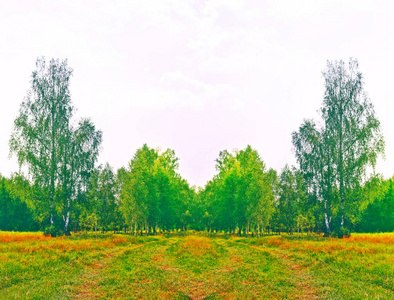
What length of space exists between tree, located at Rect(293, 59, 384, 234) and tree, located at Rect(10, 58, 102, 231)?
33734 mm

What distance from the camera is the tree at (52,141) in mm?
33344

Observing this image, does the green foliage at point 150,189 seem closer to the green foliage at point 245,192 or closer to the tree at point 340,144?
the green foliage at point 245,192

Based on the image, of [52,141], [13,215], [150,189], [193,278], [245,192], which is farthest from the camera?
[13,215]

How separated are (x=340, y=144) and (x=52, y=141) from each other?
122ft

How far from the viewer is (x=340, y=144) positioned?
36.2m

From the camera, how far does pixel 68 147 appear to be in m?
37.5

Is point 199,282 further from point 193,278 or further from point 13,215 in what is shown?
point 13,215

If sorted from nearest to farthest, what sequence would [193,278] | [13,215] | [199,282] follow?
[199,282] < [193,278] < [13,215]

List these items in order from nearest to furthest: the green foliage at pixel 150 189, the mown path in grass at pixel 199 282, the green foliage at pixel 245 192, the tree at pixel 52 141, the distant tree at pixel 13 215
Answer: the mown path in grass at pixel 199 282
the tree at pixel 52 141
the green foliage at pixel 245 192
the green foliage at pixel 150 189
the distant tree at pixel 13 215

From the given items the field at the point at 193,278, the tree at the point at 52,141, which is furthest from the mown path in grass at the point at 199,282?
the tree at the point at 52,141

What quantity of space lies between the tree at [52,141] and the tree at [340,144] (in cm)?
3373

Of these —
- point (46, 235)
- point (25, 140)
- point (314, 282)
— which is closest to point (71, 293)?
point (314, 282)

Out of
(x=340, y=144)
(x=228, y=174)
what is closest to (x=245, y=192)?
(x=228, y=174)

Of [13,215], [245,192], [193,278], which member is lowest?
[13,215]
